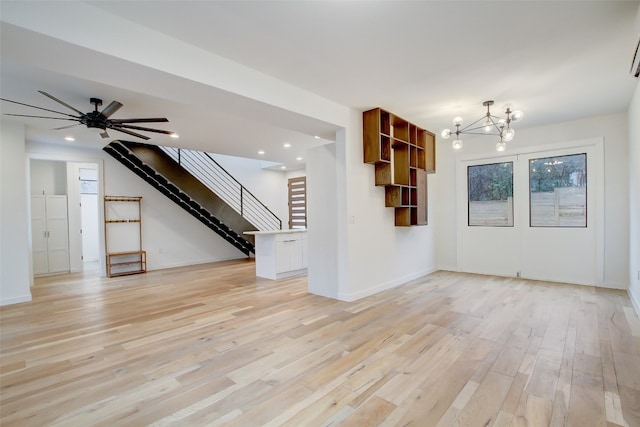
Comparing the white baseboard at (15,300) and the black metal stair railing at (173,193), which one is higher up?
the black metal stair railing at (173,193)

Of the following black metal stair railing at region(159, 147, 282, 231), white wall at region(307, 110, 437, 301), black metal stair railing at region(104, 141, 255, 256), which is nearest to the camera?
white wall at region(307, 110, 437, 301)

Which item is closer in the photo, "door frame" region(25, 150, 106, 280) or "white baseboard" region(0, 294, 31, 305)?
"white baseboard" region(0, 294, 31, 305)

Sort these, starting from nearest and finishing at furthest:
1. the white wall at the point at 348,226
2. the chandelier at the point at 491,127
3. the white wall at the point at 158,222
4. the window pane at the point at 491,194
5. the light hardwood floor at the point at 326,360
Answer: the light hardwood floor at the point at 326,360 < the chandelier at the point at 491,127 < the white wall at the point at 348,226 < the window pane at the point at 491,194 < the white wall at the point at 158,222

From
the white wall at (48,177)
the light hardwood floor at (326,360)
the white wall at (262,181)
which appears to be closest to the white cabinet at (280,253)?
the light hardwood floor at (326,360)

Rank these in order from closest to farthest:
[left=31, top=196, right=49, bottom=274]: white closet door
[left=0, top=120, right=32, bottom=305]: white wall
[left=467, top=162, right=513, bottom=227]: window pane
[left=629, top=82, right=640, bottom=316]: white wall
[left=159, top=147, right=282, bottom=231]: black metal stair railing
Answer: [left=629, top=82, right=640, bottom=316]: white wall → [left=0, top=120, right=32, bottom=305]: white wall → [left=467, top=162, right=513, bottom=227]: window pane → [left=31, top=196, right=49, bottom=274]: white closet door → [left=159, top=147, right=282, bottom=231]: black metal stair railing

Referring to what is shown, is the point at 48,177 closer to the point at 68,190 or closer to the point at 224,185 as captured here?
the point at 68,190

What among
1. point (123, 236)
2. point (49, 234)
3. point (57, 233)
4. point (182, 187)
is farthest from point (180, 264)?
point (49, 234)

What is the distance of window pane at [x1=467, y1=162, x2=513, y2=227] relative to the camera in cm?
550

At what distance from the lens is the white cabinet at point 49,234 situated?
646cm

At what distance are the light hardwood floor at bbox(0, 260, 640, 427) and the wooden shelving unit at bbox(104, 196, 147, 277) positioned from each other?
2301mm

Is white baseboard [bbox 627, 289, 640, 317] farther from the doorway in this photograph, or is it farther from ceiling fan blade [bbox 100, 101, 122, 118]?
the doorway

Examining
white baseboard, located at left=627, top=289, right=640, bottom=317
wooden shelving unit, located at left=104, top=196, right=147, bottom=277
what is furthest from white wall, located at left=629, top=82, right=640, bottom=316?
wooden shelving unit, located at left=104, top=196, right=147, bottom=277

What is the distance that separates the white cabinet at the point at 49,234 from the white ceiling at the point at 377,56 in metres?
3.41

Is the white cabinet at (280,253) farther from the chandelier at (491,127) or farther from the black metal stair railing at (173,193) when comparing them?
the chandelier at (491,127)
